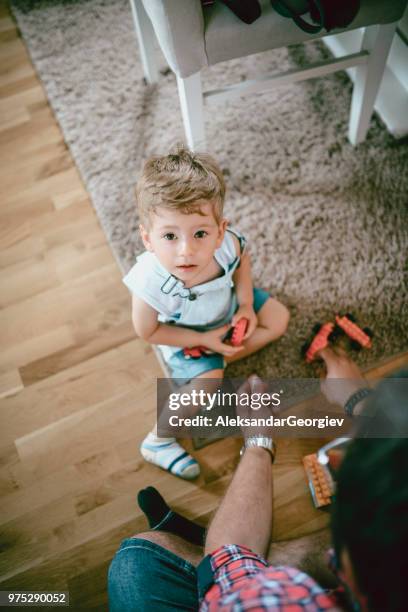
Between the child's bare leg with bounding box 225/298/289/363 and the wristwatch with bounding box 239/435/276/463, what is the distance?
21cm

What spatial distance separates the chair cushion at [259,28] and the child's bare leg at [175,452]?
0.73m

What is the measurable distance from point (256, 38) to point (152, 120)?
574 millimetres

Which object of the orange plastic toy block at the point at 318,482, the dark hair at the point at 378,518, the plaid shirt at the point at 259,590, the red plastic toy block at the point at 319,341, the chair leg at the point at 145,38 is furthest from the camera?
the chair leg at the point at 145,38

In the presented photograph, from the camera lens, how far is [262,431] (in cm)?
100

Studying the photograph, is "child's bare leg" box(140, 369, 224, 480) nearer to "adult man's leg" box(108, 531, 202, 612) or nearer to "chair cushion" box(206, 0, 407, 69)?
"adult man's leg" box(108, 531, 202, 612)

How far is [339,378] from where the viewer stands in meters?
1.06

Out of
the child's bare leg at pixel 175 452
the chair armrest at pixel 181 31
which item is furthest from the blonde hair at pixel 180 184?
the child's bare leg at pixel 175 452

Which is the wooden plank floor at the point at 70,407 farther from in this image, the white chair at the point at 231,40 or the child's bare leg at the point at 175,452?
the white chair at the point at 231,40

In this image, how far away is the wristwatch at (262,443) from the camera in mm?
968

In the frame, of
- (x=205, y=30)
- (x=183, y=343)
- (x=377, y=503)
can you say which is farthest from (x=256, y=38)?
(x=377, y=503)

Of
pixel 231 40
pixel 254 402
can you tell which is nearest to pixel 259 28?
pixel 231 40

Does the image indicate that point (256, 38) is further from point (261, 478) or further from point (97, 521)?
point (97, 521)

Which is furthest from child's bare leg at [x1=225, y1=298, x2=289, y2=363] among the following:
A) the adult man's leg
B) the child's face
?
the adult man's leg
